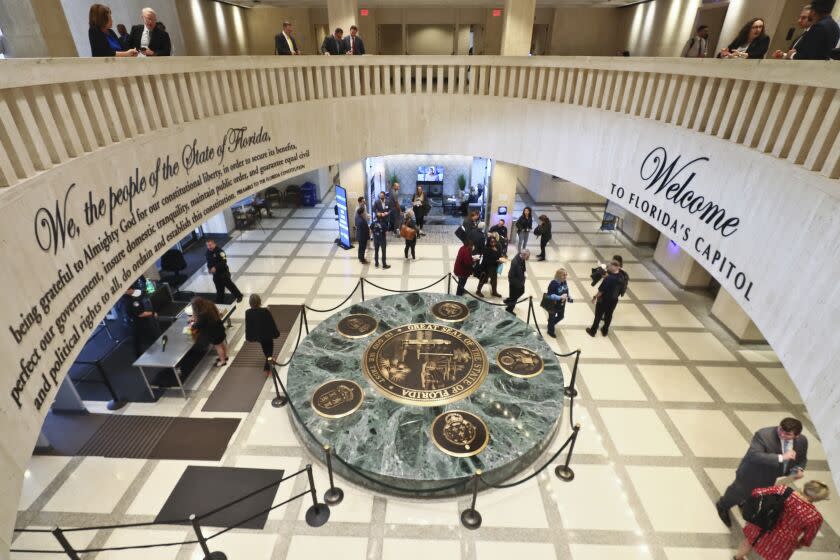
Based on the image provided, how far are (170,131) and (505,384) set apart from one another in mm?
5619

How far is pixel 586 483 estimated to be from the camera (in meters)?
5.32

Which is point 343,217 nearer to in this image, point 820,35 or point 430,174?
point 430,174

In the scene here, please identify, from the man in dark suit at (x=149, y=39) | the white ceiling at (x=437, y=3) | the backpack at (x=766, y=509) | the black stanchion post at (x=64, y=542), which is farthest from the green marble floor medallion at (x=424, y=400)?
the white ceiling at (x=437, y=3)

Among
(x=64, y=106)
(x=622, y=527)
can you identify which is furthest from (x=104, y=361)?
(x=622, y=527)

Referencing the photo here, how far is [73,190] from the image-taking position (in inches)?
139

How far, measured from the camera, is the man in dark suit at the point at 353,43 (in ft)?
29.0

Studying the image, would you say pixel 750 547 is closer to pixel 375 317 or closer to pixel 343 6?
pixel 375 317

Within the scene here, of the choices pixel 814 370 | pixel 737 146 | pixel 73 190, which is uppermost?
pixel 737 146

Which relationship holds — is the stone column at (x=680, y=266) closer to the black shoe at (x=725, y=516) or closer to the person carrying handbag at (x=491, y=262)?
the person carrying handbag at (x=491, y=262)

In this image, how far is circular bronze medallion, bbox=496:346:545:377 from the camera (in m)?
6.44

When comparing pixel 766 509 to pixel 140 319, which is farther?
pixel 140 319

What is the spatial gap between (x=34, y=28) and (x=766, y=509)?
32.5 feet

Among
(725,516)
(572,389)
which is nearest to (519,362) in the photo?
(572,389)

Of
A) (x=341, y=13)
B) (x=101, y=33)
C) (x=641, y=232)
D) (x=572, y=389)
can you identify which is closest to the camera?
(x=101, y=33)
